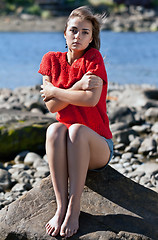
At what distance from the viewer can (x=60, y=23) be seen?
41.2 metres

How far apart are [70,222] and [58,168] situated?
0.34 meters

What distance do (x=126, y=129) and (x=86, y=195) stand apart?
3205mm

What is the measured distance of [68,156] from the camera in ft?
8.32

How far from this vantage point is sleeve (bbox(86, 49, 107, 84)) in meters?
2.69

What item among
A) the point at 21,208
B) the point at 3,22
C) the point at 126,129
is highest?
the point at 21,208

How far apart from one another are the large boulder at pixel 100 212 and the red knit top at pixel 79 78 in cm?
37

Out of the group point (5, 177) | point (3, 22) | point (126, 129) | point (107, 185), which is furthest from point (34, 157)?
point (3, 22)

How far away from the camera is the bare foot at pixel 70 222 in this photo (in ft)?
8.14

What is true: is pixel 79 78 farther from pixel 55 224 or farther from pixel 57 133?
pixel 55 224

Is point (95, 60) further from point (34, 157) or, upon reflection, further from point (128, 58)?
point (128, 58)

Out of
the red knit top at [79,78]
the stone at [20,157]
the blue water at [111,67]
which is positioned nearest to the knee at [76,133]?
the red knit top at [79,78]

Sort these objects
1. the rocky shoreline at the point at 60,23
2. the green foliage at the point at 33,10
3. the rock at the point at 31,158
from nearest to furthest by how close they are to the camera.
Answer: the rock at the point at 31,158, the rocky shoreline at the point at 60,23, the green foliage at the point at 33,10

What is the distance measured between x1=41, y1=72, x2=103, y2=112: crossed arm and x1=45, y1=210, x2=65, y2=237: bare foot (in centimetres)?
71

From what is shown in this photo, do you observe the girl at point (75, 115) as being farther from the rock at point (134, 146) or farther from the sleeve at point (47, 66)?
the rock at point (134, 146)
